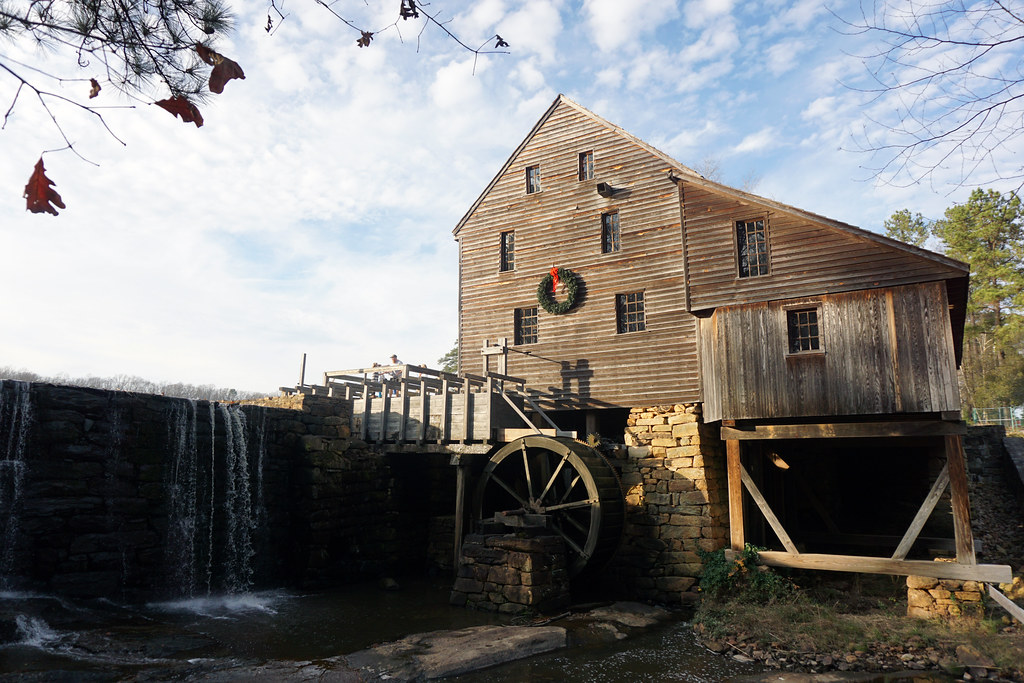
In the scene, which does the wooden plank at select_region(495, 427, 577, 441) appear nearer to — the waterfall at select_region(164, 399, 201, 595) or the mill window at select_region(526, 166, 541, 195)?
the waterfall at select_region(164, 399, 201, 595)

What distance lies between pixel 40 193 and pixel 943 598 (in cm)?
1177

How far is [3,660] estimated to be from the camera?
7.02m

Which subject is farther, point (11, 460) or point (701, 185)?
point (701, 185)

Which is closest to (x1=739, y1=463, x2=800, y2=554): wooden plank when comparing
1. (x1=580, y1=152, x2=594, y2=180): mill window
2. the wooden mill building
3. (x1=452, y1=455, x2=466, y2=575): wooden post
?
the wooden mill building

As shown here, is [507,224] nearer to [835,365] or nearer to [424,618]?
[835,365]

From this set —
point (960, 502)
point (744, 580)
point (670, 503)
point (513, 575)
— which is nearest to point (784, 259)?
point (960, 502)

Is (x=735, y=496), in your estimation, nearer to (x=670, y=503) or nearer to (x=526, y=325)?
(x=670, y=503)

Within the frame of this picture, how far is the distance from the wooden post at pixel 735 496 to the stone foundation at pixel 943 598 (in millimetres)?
2568

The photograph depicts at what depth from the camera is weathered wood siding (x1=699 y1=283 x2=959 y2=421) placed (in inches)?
375

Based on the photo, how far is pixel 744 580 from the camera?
10.5 meters

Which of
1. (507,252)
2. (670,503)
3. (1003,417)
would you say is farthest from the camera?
(1003,417)

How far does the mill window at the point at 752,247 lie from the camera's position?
11641 millimetres

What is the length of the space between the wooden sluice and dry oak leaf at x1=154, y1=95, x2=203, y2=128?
10.2m

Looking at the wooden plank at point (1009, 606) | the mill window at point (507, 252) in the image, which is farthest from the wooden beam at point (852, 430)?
the mill window at point (507, 252)
